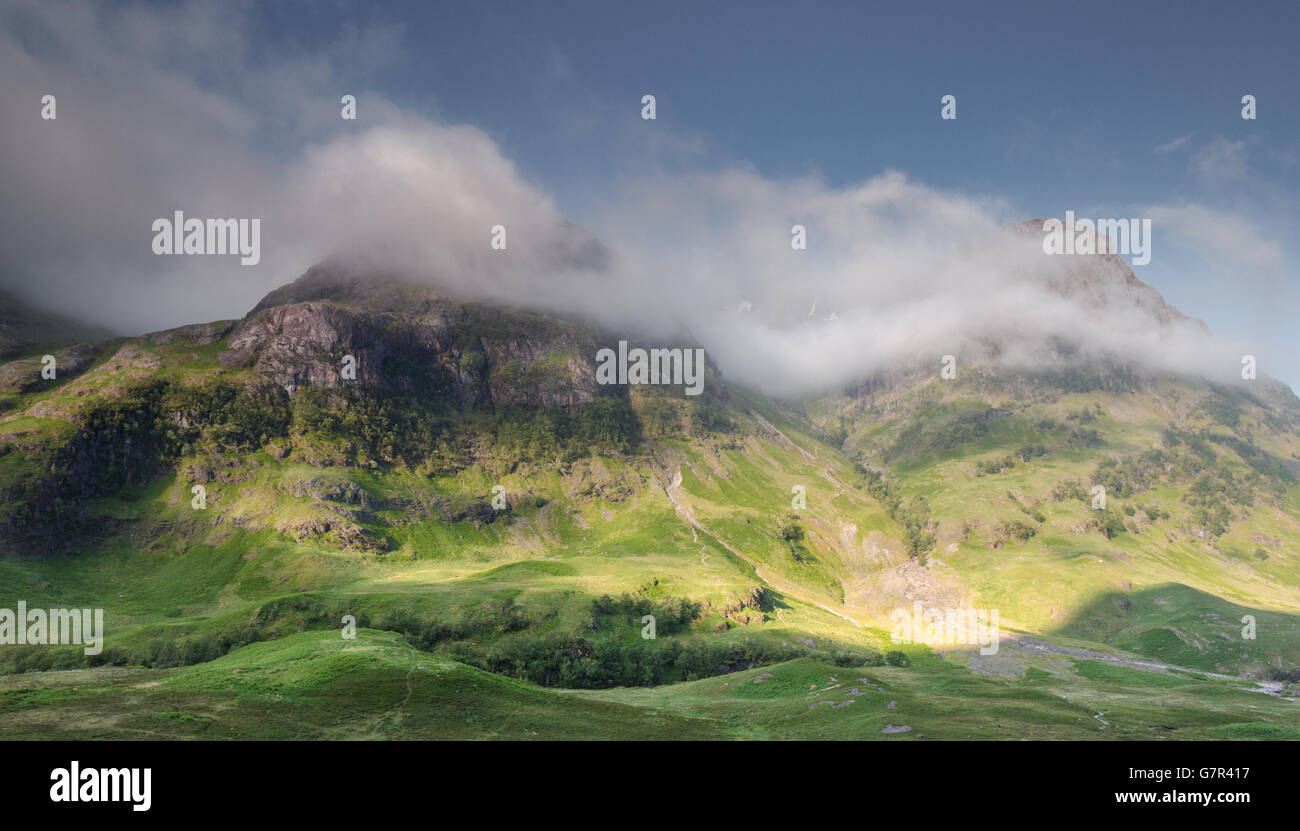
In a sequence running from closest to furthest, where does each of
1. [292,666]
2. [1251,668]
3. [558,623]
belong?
[292,666] < [558,623] < [1251,668]

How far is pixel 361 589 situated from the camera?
175 metres

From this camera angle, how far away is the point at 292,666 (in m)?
55.1
